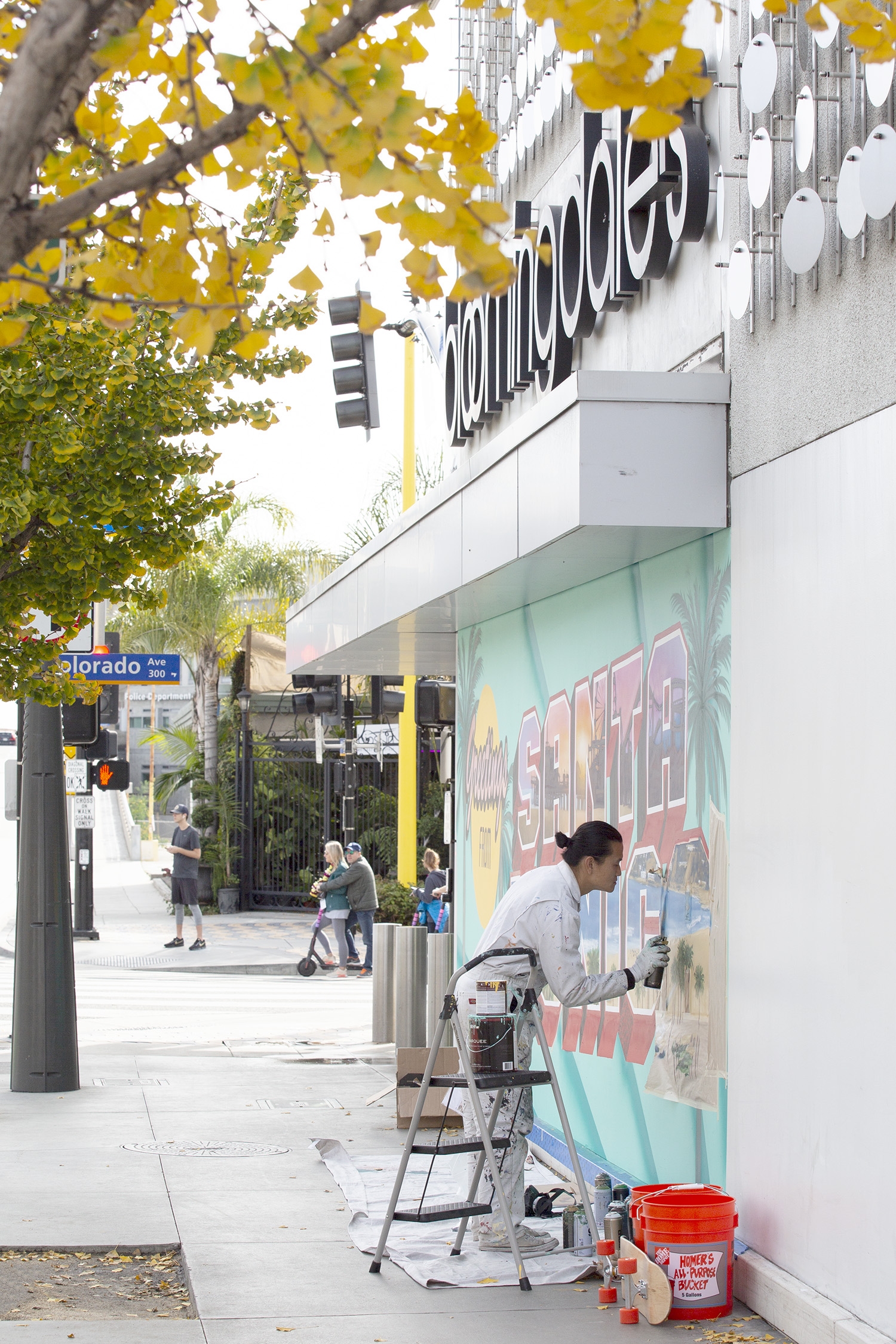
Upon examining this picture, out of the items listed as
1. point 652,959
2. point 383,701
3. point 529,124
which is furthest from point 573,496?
point 383,701

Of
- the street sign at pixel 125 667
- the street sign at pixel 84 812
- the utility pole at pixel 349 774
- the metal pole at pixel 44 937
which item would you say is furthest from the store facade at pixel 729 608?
the street sign at pixel 84 812

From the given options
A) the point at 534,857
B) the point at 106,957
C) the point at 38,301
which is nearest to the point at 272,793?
the point at 106,957

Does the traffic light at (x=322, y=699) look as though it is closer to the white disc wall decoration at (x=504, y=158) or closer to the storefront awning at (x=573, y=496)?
the white disc wall decoration at (x=504, y=158)

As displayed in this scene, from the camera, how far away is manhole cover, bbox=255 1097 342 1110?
34.3 feet

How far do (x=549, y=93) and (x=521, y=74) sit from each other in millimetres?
908

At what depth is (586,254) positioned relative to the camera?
818 centimetres

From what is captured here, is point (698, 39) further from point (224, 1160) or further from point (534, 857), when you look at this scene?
point (224, 1160)

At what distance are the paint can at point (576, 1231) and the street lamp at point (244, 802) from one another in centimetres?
2170

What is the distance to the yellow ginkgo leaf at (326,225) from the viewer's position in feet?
11.1

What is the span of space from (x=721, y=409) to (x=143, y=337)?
3.96 metres

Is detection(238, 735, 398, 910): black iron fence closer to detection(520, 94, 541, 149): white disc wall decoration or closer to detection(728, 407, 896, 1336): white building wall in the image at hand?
detection(520, 94, 541, 149): white disc wall decoration

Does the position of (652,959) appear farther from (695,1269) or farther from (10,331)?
(10,331)

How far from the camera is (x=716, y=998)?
21.0ft

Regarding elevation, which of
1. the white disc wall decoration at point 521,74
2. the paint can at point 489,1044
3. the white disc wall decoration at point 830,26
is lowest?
the paint can at point 489,1044
